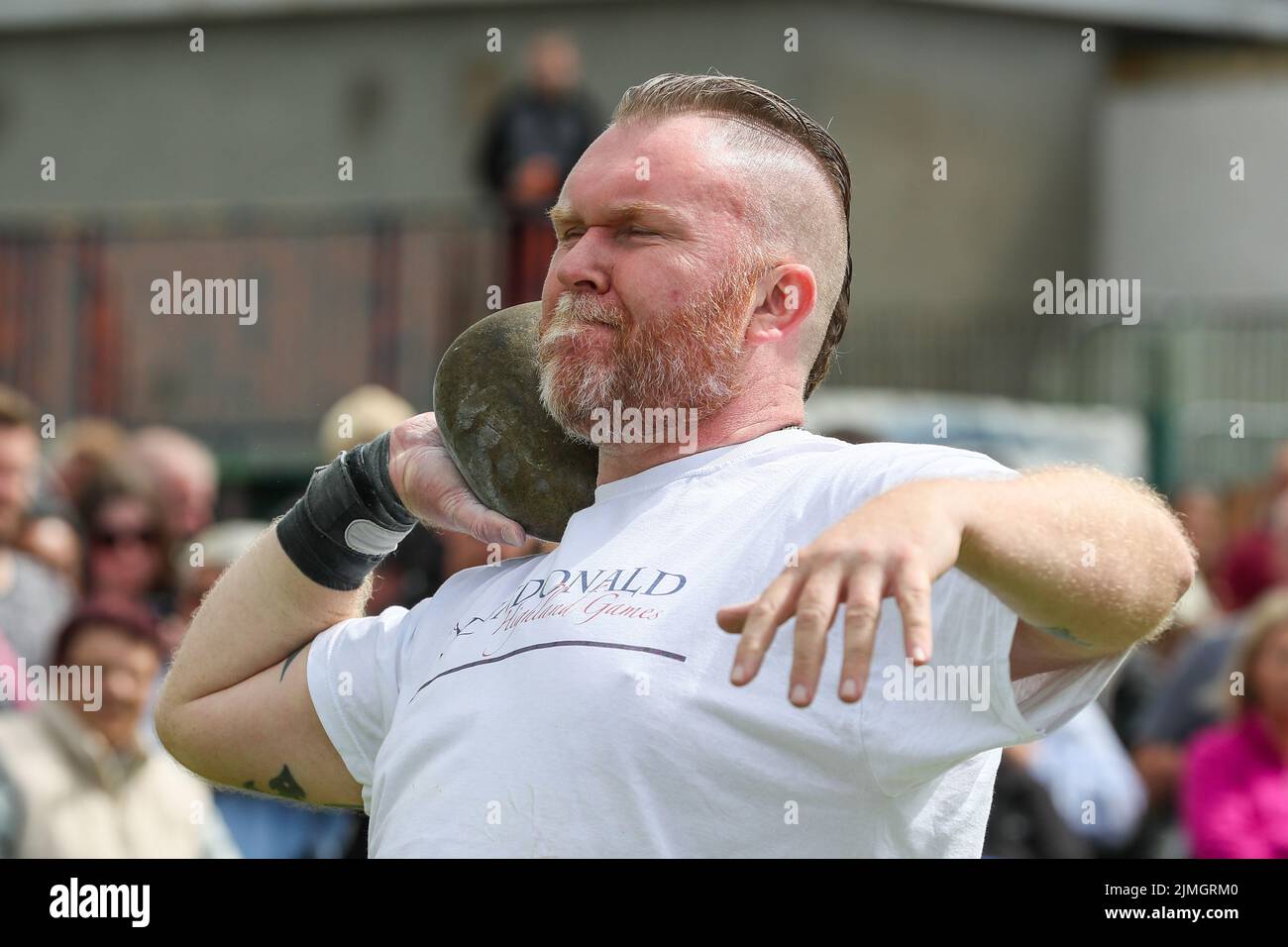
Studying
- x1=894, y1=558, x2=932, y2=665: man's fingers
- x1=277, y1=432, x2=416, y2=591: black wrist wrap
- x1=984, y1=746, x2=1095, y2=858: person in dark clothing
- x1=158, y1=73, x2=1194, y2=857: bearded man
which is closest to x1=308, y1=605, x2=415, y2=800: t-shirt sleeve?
x1=158, y1=73, x2=1194, y2=857: bearded man

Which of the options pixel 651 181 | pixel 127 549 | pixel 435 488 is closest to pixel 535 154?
pixel 127 549

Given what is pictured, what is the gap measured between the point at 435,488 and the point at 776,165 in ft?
2.24

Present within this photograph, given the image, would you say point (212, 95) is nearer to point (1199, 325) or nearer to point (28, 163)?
point (28, 163)

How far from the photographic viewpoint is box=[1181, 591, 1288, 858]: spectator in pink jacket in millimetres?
4789

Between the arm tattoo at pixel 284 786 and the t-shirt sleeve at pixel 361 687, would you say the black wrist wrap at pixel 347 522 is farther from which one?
the arm tattoo at pixel 284 786

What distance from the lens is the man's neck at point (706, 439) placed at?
261 cm

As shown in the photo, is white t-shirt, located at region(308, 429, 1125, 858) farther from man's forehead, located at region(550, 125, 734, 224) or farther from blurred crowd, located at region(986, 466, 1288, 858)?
blurred crowd, located at region(986, 466, 1288, 858)

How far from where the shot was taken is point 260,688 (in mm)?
2926

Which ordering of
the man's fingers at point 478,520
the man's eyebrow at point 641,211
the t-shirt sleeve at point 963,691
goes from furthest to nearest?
the man's fingers at point 478,520 → the man's eyebrow at point 641,211 → the t-shirt sleeve at point 963,691

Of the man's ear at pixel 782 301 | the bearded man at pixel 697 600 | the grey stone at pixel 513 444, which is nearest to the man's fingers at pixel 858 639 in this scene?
the bearded man at pixel 697 600

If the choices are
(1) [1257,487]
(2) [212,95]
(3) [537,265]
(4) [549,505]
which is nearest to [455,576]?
(4) [549,505]

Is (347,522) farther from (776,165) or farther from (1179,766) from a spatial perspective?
(1179,766)

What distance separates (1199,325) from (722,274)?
9807 mm

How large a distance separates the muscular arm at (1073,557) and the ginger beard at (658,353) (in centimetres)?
59
